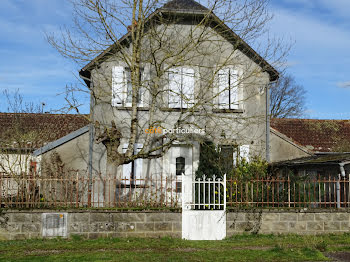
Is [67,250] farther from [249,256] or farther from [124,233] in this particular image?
[249,256]

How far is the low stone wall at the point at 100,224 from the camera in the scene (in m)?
10.8

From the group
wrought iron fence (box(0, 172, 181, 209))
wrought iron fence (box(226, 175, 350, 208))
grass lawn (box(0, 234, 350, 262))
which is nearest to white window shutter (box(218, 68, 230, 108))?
wrought iron fence (box(226, 175, 350, 208))

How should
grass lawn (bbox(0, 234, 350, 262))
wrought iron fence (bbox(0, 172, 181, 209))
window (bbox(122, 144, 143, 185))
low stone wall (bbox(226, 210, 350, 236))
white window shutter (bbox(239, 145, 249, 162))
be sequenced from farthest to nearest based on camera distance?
white window shutter (bbox(239, 145, 249, 162)), window (bbox(122, 144, 143, 185)), low stone wall (bbox(226, 210, 350, 236)), wrought iron fence (bbox(0, 172, 181, 209)), grass lawn (bbox(0, 234, 350, 262))

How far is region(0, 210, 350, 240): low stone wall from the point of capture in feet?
35.4

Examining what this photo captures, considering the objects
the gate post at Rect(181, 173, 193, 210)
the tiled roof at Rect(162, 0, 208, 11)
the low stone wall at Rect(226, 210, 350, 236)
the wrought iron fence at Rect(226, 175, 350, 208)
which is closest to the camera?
the gate post at Rect(181, 173, 193, 210)

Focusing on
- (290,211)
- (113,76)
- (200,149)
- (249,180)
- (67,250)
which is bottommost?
(67,250)

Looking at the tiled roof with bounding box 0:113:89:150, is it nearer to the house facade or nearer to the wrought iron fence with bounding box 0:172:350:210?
the house facade

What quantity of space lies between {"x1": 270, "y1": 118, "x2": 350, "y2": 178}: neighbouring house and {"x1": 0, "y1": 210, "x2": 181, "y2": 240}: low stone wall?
5657 millimetres

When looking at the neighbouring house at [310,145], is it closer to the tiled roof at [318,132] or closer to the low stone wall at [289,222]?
the tiled roof at [318,132]

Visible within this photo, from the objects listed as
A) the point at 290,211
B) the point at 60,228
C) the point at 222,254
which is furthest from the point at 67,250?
the point at 290,211

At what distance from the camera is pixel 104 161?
571 inches

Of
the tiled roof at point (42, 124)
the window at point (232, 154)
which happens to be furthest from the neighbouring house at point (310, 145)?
the tiled roof at point (42, 124)

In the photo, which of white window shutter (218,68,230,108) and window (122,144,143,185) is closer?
window (122,144,143,185)

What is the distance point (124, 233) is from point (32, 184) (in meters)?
2.63
